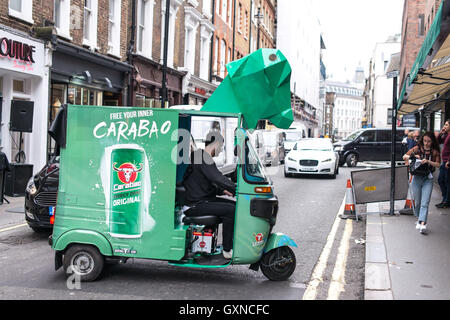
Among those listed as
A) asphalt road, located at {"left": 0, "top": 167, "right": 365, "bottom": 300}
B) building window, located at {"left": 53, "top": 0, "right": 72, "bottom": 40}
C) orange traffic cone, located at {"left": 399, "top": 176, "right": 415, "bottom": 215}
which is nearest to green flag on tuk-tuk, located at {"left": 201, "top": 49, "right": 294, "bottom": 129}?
asphalt road, located at {"left": 0, "top": 167, "right": 365, "bottom": 300}

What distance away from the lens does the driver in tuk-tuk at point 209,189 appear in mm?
6098

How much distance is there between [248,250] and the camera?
6.04 metres

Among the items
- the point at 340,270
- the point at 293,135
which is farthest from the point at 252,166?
the point at 293,135

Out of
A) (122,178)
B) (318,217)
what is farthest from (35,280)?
(318,217)

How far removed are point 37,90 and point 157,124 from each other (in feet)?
36.1

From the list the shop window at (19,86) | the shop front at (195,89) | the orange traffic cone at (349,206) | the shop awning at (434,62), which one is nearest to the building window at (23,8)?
the shop window at (19,86)

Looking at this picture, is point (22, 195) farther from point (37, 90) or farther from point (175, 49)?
point (175, 49)

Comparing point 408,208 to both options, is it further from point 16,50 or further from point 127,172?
point 16,50

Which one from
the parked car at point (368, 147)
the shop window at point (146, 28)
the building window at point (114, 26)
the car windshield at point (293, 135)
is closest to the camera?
the building window at point (114, 26)

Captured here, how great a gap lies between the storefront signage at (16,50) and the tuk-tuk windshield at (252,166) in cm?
991

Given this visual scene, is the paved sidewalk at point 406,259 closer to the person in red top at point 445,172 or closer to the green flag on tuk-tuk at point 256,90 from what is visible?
the person in red top at point 445,172

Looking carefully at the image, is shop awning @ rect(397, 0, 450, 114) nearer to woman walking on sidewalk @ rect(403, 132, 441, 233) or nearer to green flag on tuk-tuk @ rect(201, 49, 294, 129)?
woman walking on sidewalk @ rect(403, 132, 441, 233)

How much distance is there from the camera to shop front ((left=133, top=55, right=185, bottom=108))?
2205cm

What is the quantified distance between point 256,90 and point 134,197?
1.88 metres
